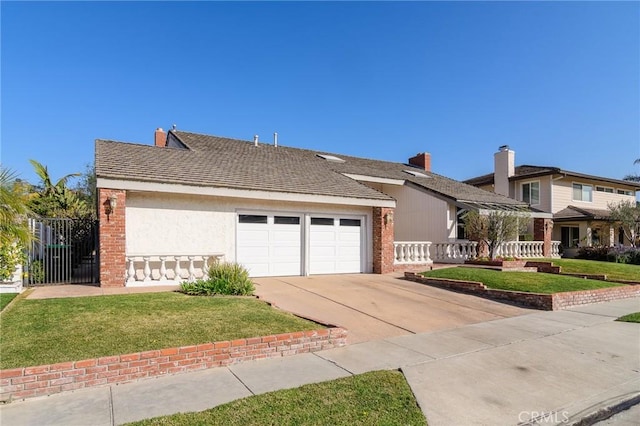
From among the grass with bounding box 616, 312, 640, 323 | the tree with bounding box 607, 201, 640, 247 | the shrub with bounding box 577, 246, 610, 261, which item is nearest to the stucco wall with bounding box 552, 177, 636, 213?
the tree with bounding box 607, 201, 640, 247

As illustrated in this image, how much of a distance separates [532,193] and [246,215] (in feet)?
75.8

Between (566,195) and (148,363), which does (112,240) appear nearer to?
(148,363)

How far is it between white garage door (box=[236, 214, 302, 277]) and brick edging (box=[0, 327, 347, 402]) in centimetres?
747

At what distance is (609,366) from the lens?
6301 mm

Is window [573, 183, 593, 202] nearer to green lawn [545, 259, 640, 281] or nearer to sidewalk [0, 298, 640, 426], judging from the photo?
green lawn [545, 259, 640, 281]

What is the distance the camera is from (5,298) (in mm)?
8812

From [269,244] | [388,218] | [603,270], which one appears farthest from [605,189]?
[269,244]

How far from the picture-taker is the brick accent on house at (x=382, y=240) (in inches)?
627

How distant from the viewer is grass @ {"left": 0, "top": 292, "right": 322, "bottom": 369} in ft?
17.7

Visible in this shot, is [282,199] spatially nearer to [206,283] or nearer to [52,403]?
[206,283]

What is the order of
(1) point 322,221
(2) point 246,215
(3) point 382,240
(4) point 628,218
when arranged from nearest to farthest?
1. (2) point 246,215
2. (1) point 322,221
3. (3) point 382,240
4. (4) point 628,218

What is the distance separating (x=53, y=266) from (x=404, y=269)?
12743mm

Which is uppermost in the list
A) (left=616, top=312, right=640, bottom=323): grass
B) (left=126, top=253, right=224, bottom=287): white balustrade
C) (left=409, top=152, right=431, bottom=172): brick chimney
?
(left=409, top=152, right=431, bottom=172): brick chimney

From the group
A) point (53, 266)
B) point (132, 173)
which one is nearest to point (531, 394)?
point (132, 173)
